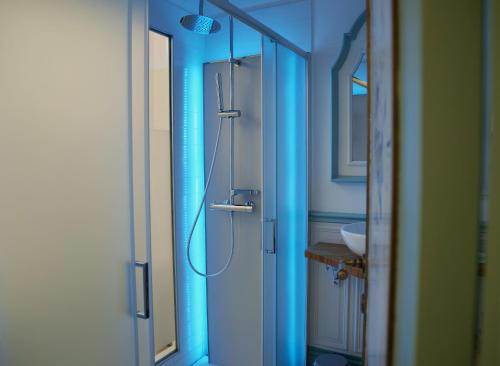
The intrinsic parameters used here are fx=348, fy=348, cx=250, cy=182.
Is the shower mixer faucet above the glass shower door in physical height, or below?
above

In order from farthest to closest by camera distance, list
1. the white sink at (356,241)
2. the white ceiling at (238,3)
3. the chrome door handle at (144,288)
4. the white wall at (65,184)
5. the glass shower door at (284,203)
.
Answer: the white ceiling at (238,3) → the glass shower door at (284,203) → the white sink at (356,241) → the chrome door handle at (144,288) → the white wall at (65,184)

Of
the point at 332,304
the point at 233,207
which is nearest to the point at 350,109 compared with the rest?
the point at 233,207

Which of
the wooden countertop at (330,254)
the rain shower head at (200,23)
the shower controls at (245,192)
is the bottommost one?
the wooden countertop at (330,254)

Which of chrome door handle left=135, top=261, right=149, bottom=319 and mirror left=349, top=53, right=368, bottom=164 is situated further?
mirror left=349, top=53, right=368, bottom=164

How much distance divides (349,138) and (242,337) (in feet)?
4.79

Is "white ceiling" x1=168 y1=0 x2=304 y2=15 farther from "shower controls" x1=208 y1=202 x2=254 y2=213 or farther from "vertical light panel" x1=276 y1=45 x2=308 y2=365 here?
"shower controls" x1=208 y1=202 x2=254 y2=213

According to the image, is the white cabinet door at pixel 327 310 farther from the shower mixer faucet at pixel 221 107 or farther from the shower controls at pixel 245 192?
the shower mixer faucet at pixel 221 107

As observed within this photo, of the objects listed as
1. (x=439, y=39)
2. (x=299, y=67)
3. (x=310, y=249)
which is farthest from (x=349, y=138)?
(x=439, y=39)

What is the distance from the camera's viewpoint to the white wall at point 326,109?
2.09 metres

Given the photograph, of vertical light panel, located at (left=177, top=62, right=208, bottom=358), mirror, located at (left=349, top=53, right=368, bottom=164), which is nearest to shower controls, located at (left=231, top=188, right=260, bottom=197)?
vertical light panel, located at (left=177, top=62, right=208, bottom=358)

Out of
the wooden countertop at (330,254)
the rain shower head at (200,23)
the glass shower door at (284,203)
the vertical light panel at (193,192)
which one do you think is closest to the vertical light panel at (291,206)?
the glass shower door at (284,203)

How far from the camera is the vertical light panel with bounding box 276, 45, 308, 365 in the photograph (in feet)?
6.17

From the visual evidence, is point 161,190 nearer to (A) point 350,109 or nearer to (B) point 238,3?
(A) point 350,109

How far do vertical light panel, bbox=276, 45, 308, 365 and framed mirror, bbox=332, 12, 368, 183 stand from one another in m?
0.19
